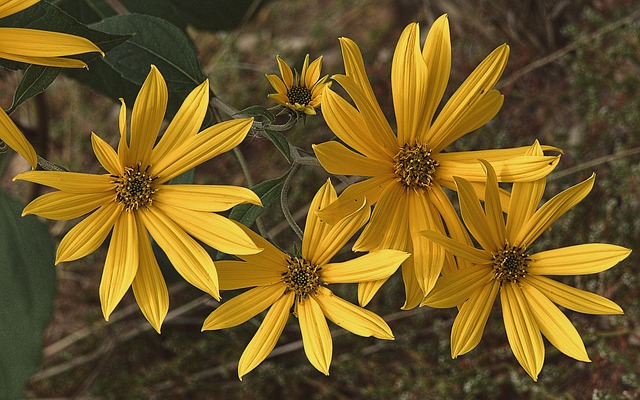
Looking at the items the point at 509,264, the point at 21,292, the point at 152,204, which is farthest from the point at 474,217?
the point at 21,292

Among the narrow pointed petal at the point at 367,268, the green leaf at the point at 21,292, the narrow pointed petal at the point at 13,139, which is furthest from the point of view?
the green leaf at the point at 21,292

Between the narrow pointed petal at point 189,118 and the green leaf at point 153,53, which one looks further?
the green leaf at point 153,53

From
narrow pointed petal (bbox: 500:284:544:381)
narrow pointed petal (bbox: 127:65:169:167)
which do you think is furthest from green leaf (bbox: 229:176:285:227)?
narrow pointed petal (bbox: 500:284:544:381)

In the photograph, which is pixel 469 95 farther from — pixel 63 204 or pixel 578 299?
pixel 63 204

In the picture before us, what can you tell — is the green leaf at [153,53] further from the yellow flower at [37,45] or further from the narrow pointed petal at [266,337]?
the narrow pointed petal at [266,337]

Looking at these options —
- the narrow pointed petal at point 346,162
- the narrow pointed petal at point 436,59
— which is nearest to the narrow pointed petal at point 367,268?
the narrow pointed petal at point 346,162

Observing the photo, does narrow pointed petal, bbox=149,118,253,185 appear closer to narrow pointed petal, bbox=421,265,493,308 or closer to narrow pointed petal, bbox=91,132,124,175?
narrow pointed petal, bbox=91,132,124,175
